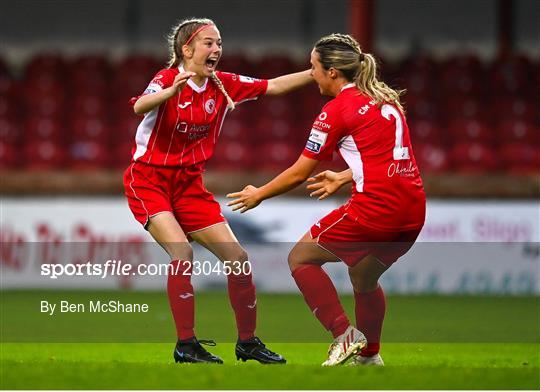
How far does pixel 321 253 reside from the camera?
706 cm

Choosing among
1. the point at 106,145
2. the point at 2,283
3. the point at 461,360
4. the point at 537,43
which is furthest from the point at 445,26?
the point at 461,360

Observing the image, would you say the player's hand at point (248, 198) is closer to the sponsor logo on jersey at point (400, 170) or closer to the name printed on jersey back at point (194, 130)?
the name printed on jersey back at point (194, 130)

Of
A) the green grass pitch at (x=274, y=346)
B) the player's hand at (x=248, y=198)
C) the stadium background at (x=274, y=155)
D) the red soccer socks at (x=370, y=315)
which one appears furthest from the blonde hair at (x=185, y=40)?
the stadium background at (x=274, y=155)

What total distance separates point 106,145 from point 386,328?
6211mm

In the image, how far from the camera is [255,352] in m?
7.32

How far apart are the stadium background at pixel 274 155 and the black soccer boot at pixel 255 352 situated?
1511mm

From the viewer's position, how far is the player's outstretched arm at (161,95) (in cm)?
689

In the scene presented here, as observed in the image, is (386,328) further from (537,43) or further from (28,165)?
(537,43)

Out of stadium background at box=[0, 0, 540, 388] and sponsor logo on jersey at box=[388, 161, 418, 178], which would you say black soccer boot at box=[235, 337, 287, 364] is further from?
stadium background at box=[0, 0, 540, 388]

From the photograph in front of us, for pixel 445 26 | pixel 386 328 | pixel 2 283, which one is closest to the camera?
pixel 386 328

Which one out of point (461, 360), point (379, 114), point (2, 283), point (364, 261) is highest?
point (379, 114)

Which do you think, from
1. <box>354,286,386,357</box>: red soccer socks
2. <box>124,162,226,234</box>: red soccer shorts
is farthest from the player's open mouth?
<box>354,286,386,357</box>: red soccer socks
